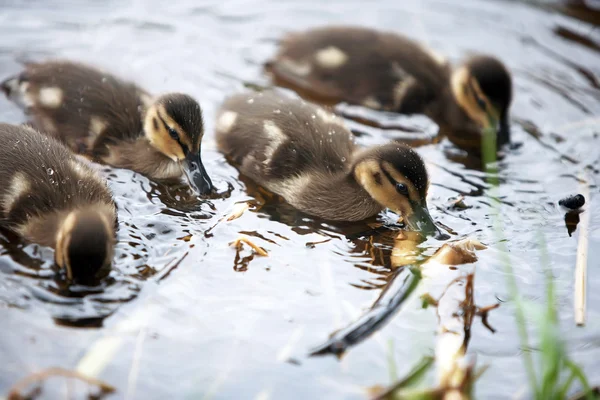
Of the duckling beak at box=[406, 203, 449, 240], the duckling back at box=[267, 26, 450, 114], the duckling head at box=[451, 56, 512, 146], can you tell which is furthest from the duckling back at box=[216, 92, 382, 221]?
the duckling head at box=[451, 56, 512, 146]

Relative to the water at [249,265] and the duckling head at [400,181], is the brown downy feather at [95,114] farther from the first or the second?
the duckling head at [400,181]

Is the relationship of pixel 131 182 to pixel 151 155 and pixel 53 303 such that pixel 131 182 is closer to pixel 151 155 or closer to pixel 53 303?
pixel 151 155

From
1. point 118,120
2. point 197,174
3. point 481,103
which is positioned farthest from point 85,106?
point 481,103

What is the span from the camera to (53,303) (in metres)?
2.78

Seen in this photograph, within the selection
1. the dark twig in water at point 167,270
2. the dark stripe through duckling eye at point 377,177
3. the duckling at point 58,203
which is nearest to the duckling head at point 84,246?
the duckling at point 58,203

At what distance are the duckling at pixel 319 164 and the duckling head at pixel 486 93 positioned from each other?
3.47ft

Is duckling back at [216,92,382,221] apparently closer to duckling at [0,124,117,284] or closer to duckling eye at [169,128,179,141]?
duckling eye at [169,128,179,141]

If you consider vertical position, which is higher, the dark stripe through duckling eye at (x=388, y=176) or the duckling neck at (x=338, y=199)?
the dark stripe through duckling eye at (x=388, y=176)

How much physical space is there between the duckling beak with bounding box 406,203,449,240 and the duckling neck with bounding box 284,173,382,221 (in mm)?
217

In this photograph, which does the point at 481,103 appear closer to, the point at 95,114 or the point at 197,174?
the point at 197,174

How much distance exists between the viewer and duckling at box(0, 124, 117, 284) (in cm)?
280

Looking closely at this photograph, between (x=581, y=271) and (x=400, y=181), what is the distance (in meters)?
0.83

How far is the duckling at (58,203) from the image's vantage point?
2.80 metres

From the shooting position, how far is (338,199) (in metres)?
3.61
